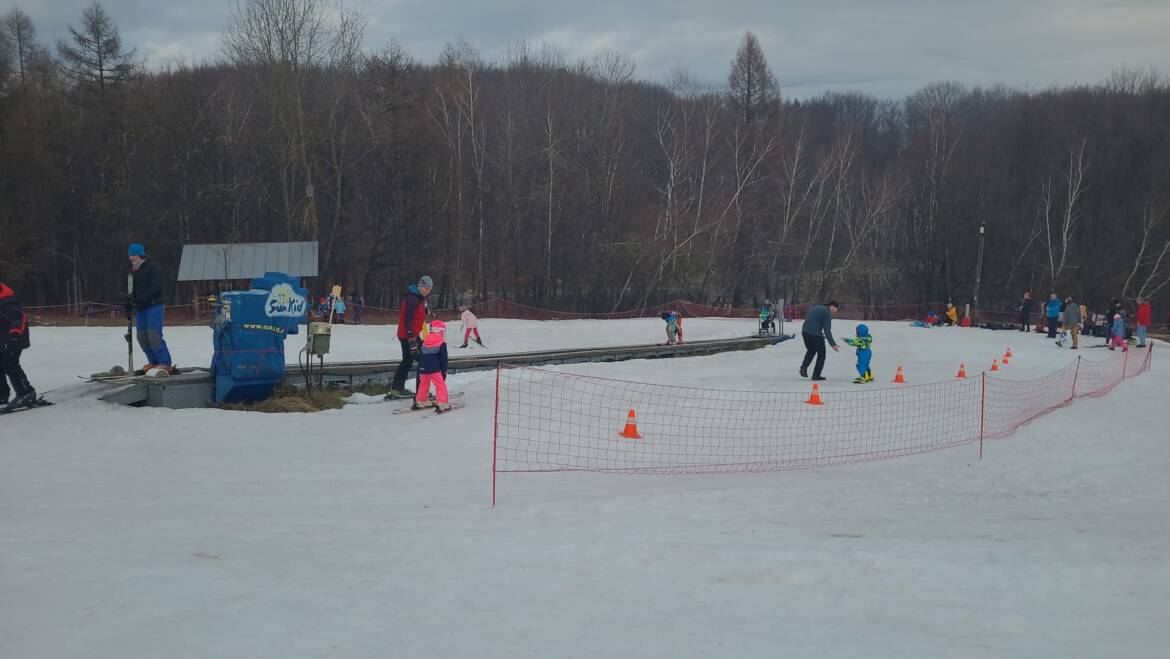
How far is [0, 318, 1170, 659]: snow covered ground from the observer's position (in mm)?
4852

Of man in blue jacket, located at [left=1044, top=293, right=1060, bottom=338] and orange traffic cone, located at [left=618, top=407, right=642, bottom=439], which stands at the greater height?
man in blue jacket, located at [left=1044, top=293, right=1060, bottom=338]

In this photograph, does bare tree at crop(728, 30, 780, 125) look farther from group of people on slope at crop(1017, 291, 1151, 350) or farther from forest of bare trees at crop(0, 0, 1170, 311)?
group of people on slope at crop(1017, 291, 1151, 350)

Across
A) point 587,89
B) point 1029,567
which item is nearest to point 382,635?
point 1029,567

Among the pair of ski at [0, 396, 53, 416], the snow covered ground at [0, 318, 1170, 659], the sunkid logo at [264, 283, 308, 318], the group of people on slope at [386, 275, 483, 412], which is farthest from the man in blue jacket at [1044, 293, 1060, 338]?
the pair of ski at [0, 396, 53, 416]

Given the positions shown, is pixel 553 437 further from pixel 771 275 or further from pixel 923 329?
pixel 771 275

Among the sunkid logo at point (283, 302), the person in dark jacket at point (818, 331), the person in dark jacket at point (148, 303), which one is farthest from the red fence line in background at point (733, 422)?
the person in dark jacket at point (148, 303)

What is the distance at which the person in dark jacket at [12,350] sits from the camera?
11.5 metres

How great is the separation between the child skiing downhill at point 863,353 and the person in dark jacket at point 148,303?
42.1 ft

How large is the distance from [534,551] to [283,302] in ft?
28.8

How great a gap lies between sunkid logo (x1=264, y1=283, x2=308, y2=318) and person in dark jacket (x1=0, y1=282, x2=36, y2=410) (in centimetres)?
324

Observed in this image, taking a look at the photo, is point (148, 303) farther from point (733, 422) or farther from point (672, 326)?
point (672, 326)

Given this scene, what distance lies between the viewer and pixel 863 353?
18234 millimetres

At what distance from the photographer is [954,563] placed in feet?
20.6

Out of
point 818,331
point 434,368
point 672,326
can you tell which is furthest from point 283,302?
point 672,326
